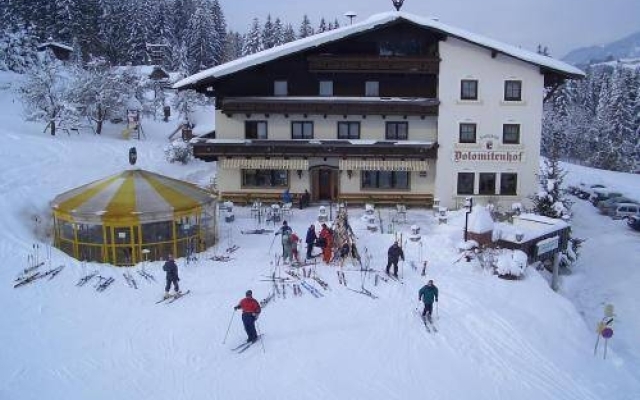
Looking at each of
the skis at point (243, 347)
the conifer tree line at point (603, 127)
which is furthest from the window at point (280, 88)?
the conifer tree line at point (603, 127)

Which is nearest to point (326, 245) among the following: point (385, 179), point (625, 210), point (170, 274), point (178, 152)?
point (170, 274)

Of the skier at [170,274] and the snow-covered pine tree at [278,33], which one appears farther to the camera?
the snow-covered pine tree at [278,33]

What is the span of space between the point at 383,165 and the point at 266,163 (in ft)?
21.4

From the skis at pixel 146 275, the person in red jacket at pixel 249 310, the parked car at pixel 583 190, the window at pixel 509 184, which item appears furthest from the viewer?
the parked car at pixel 583 190

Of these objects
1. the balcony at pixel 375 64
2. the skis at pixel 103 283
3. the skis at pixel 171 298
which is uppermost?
the balcony at pixel 375 64

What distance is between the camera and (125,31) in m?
84.1

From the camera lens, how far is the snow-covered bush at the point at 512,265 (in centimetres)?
2167

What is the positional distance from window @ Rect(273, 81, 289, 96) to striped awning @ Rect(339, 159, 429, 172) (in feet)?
16.9

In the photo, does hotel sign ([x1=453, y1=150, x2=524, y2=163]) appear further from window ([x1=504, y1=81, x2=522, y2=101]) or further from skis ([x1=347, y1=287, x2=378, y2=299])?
skis ([x1=347, y1=287, x2=378, y2=299])

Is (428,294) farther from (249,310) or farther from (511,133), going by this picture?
(511,133)

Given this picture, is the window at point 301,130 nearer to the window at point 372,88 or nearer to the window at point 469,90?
the window at point 372,88

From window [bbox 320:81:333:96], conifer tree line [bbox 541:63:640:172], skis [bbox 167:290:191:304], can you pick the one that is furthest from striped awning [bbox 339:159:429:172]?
conifer tree line [bbox 541:63:640:172]

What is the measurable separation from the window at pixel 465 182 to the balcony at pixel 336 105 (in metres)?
3.93

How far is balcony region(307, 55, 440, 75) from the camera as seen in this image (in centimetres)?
3188
